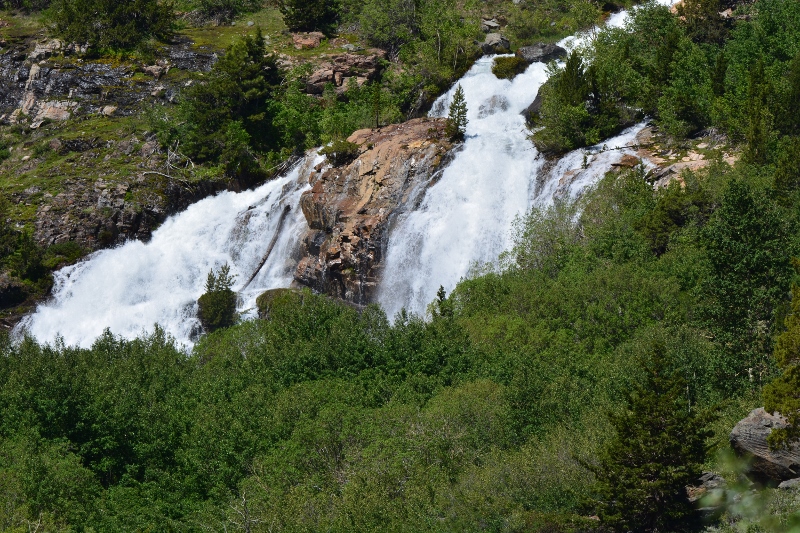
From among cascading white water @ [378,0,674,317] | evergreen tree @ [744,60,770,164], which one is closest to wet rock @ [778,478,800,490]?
evergreen tree @ [744,60,770,164]

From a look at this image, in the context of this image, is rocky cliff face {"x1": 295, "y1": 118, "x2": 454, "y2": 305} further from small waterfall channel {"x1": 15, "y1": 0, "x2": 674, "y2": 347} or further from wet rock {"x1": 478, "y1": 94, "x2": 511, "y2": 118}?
wet rock {"x1": 478, "y1": 94, "x2": 511, "y2": 118}

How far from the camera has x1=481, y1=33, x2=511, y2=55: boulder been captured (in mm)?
85125

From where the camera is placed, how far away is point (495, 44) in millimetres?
85812

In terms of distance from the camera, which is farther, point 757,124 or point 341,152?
point 341,152

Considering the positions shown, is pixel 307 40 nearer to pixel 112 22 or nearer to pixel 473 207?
pixel 112 22

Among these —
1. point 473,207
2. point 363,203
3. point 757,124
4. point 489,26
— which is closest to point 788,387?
point 757,124

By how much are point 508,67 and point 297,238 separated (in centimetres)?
2216

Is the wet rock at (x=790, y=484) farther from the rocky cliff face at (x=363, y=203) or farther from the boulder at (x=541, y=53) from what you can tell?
the boulder at (x=541, y=53)

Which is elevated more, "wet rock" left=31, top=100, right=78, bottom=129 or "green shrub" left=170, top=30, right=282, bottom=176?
"green shrub" left=170, top=30, right=282, bottom=176

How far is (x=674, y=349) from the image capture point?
41.8 meters

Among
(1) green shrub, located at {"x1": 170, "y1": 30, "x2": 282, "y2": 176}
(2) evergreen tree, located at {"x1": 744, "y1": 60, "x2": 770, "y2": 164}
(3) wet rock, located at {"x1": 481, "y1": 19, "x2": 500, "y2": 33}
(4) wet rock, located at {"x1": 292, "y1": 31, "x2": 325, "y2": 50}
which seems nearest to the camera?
(2) evergreen tree, located at {"x1": 744, "y1": 60, "x2": 770, "y2": 164}

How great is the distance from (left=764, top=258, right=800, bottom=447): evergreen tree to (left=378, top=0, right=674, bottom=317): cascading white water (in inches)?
1213

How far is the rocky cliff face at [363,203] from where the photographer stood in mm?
64250

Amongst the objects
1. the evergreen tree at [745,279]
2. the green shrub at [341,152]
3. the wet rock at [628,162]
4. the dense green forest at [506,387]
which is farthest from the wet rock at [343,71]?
the evergreen tree at [745,279]
